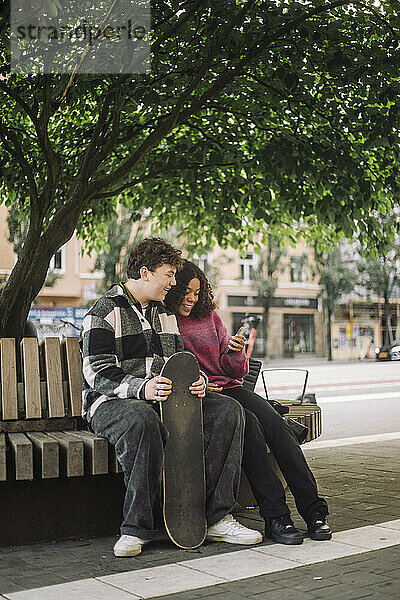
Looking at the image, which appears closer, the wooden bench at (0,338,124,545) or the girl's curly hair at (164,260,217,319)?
the wooden bench at (0,338,124,545)

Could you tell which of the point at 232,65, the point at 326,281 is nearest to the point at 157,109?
the point at 232,65

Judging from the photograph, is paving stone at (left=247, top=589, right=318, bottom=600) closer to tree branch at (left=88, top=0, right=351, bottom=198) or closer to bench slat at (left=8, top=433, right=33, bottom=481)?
bench slat at (left=8, top=433, right=33, bottom=481)

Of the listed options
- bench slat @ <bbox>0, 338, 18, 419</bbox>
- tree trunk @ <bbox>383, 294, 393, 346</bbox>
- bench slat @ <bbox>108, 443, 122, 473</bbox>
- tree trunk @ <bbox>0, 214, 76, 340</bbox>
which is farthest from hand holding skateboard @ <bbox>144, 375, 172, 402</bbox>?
tree trunk @ <bbox>383, 294, 393, 346</bbox>

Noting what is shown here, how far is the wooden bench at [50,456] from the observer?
15.1ft

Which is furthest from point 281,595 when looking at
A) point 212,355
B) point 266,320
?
point 266,320

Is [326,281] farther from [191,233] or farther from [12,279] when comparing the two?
[12,279]

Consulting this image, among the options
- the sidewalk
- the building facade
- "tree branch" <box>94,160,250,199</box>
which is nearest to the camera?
the sidewalk

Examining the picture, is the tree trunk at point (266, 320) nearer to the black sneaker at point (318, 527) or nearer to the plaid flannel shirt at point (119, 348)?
the plaid flannel shirt at point (119, 348)

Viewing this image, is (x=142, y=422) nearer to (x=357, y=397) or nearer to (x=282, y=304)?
(x=357, y=397)

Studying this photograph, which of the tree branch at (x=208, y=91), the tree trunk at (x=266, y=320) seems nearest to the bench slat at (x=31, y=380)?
the tree branch at (x=208, y=91)

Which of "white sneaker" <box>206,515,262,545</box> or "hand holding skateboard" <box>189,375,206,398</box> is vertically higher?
"hand holding skateboard" <box>189,375,206,398</box>

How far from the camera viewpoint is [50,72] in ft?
24.9

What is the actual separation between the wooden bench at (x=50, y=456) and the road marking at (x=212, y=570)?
715 millimetres

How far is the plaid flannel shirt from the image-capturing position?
485 cm
